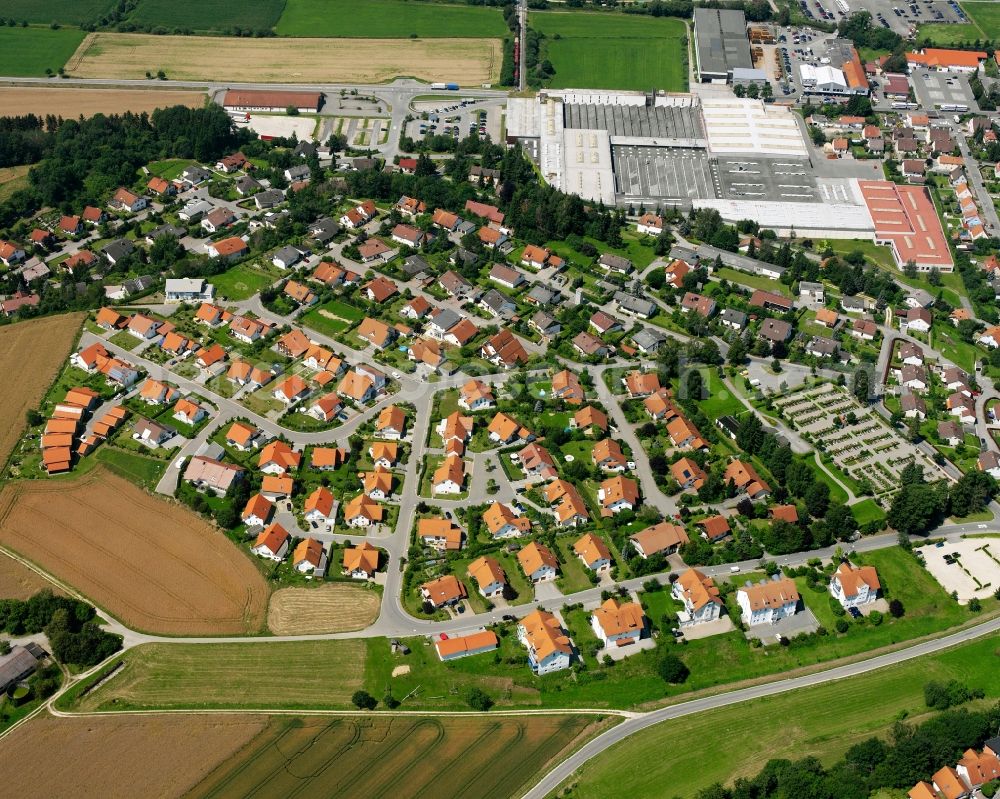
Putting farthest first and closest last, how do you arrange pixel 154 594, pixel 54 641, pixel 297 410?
pixel 297 410 < pixel 154 594 < pixel 54 641

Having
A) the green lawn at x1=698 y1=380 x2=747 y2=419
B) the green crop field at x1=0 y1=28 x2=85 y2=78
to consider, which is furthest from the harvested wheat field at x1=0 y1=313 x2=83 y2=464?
the green crop field at x1=0 y1=28 x2=85 y2=78

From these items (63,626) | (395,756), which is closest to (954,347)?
(395,756)

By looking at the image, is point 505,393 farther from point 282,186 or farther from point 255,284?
point 282,186

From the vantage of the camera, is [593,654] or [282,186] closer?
[593,654]

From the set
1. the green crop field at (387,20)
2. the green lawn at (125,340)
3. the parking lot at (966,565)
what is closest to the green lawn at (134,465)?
the green lawn at (125,340)

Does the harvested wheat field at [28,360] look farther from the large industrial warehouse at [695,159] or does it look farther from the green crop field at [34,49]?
the green crop field at [34,49]

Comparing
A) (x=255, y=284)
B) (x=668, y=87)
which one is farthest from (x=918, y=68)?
(x=255, y=284)

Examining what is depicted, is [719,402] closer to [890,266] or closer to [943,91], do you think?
[890,266]
